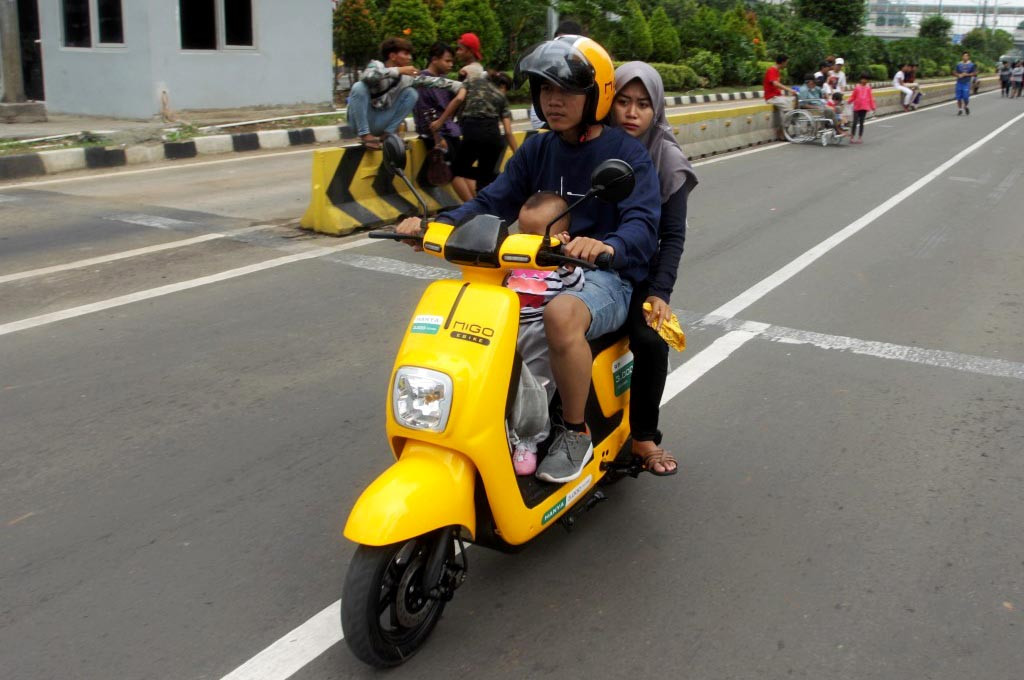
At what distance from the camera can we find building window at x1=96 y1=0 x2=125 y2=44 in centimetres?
1653

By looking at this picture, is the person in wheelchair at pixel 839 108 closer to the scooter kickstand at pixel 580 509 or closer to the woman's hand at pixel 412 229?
the scooter kickstand at pixel 580 509

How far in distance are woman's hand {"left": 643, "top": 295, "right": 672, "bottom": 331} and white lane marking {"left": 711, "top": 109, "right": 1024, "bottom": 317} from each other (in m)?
3.17

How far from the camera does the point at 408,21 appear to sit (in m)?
22.2

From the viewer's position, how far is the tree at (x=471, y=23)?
78.2 ft

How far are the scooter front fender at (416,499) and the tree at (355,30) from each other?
19.9 m

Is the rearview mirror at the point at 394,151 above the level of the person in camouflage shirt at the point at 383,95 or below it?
below

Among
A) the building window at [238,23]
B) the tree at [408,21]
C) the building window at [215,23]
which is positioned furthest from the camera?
the tree at [408,21]

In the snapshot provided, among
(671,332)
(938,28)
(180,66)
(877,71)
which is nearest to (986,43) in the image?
(938,28)

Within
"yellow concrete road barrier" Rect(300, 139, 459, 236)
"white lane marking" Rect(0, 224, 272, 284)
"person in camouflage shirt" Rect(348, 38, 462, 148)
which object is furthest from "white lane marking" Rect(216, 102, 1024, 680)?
"white lane marking" Rect(0, 224, 272, 284)

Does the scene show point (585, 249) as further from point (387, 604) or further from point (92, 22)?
point (92, 22)

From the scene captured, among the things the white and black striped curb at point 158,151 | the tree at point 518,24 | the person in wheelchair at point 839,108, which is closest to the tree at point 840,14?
the tree at point 518,24

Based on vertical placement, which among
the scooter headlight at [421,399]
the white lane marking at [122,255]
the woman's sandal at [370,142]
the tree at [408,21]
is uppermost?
the tree at [408,21]

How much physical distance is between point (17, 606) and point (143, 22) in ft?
49.0

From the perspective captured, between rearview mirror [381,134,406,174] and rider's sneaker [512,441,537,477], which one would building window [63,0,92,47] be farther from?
rider's sneaker [512,441,537,477]
